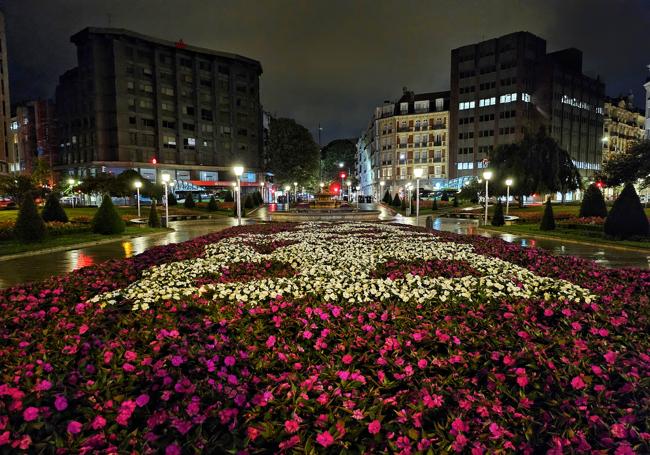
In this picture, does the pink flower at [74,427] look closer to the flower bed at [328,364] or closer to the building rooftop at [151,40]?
the flower bed at [328,364]

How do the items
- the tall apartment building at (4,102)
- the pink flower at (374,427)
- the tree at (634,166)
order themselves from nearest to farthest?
the pink flower at (374,427) < the tree at (634,166) < the tall apartment building at (4,102)

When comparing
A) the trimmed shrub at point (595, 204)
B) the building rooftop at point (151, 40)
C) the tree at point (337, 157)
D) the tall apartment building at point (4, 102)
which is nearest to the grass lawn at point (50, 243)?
the trimmed shrub at point (595, 204)

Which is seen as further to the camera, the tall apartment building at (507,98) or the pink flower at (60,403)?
the tall apartment building at (507,98)

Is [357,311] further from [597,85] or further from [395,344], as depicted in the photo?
[597,85]

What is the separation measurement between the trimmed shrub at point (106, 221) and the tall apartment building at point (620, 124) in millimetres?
106044

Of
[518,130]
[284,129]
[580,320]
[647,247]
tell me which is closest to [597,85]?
[518,130]

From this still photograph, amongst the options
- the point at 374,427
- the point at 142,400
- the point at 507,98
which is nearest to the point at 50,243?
the point at 142,400

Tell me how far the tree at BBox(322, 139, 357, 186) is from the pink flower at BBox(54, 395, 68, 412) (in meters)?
120

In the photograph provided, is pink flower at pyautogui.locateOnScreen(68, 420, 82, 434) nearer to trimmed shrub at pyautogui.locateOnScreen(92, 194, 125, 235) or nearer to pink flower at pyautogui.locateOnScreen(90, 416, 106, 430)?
pink flower at pyautogui.locateOnScreen(90, 416, 106, 430)

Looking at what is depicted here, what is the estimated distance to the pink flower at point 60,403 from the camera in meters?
3.07

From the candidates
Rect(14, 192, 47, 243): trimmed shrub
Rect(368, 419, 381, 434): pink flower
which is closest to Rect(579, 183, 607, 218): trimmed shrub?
Rect(368, 419, 381, 434): pink flower

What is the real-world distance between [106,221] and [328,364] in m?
19.7

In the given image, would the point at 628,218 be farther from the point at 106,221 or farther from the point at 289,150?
the point at 289,150

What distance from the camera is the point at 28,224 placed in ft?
51.4
